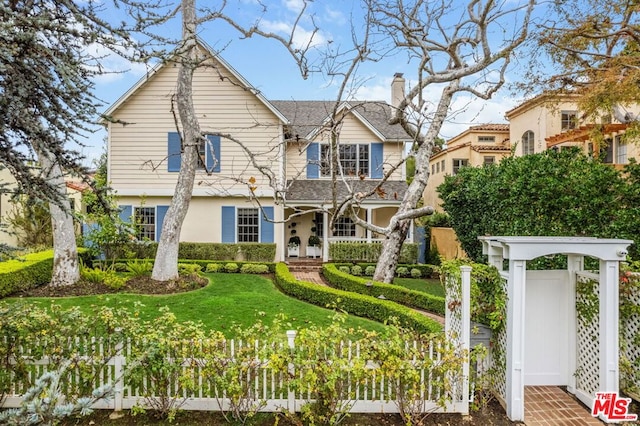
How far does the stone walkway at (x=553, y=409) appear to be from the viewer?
4910mm

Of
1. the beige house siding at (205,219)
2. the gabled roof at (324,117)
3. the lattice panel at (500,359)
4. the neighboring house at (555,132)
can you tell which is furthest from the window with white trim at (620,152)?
the beige house siding at (205,219)

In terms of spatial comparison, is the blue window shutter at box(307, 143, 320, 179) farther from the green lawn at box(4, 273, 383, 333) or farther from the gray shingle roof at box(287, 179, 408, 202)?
the green lawn at box(4, 273, 383, 333)

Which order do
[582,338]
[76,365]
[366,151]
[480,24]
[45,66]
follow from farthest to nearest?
[366,151], [480,24], [582,338], [76,365], [45,66]

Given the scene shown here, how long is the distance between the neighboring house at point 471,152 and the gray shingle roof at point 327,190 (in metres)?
6.85

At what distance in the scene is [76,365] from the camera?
4.81m

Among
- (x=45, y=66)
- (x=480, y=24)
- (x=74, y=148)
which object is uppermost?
(x=480, y=24)

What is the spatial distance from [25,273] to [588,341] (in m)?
14.1

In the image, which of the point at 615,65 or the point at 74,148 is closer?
the point at 74,148

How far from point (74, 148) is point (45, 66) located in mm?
881

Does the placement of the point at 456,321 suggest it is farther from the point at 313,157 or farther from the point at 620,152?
the point at 620,152

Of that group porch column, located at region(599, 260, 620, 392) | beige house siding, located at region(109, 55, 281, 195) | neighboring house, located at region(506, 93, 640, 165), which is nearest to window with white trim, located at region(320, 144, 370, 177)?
beige house siding, located at region(109, 55, 281, 195)

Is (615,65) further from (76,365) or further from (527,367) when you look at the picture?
(76,365)

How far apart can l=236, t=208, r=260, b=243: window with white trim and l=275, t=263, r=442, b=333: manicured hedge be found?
4622 mm

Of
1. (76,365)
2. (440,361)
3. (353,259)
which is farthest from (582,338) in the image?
(353,259)
